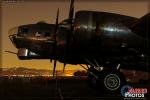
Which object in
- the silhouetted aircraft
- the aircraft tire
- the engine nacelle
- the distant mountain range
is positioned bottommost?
the distant mountain range

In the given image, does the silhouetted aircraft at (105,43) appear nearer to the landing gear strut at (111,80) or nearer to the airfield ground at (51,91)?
the landing gear strut at (111,80)

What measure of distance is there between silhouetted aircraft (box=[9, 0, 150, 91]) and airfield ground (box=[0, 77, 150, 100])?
0.74m

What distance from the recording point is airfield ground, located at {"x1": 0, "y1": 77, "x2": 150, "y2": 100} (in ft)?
48.6

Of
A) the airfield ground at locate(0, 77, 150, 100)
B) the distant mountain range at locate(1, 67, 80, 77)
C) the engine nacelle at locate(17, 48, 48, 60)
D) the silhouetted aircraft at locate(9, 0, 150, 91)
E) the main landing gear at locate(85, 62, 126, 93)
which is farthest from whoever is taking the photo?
the distant mountain range at locate(1, 67, 80, 77)

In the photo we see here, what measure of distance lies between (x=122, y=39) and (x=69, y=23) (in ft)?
6.38

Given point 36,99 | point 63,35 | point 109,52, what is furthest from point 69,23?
point 36,99

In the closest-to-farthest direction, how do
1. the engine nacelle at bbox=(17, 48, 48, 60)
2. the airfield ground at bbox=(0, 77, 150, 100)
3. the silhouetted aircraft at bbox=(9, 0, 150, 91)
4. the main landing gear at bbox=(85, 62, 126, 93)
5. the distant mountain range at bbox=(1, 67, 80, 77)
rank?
the airfield ground at bbox=(0, 77, 150, 100) < the main landing gear at bbox=(85, 62, 126, 93) < the silhouetted aircraft at bbox=(9, 0, 150, 91) < the engine nacelle at bbox=(17, 48, 48, 60) < the distant mountain range at bbox=(1, 67, 80, 77)

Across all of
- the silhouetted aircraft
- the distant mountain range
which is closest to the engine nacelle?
the silhouetted aircraft

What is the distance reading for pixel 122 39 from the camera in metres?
16.3

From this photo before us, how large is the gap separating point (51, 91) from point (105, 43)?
2.69 meters

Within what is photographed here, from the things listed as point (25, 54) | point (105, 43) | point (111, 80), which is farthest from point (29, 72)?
point (111, 80)

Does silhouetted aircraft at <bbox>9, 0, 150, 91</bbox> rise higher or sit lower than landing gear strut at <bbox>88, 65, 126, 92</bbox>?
higher

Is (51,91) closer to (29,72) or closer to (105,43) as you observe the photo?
(105,43)

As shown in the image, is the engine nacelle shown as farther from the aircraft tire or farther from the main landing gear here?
the aircraft tire
